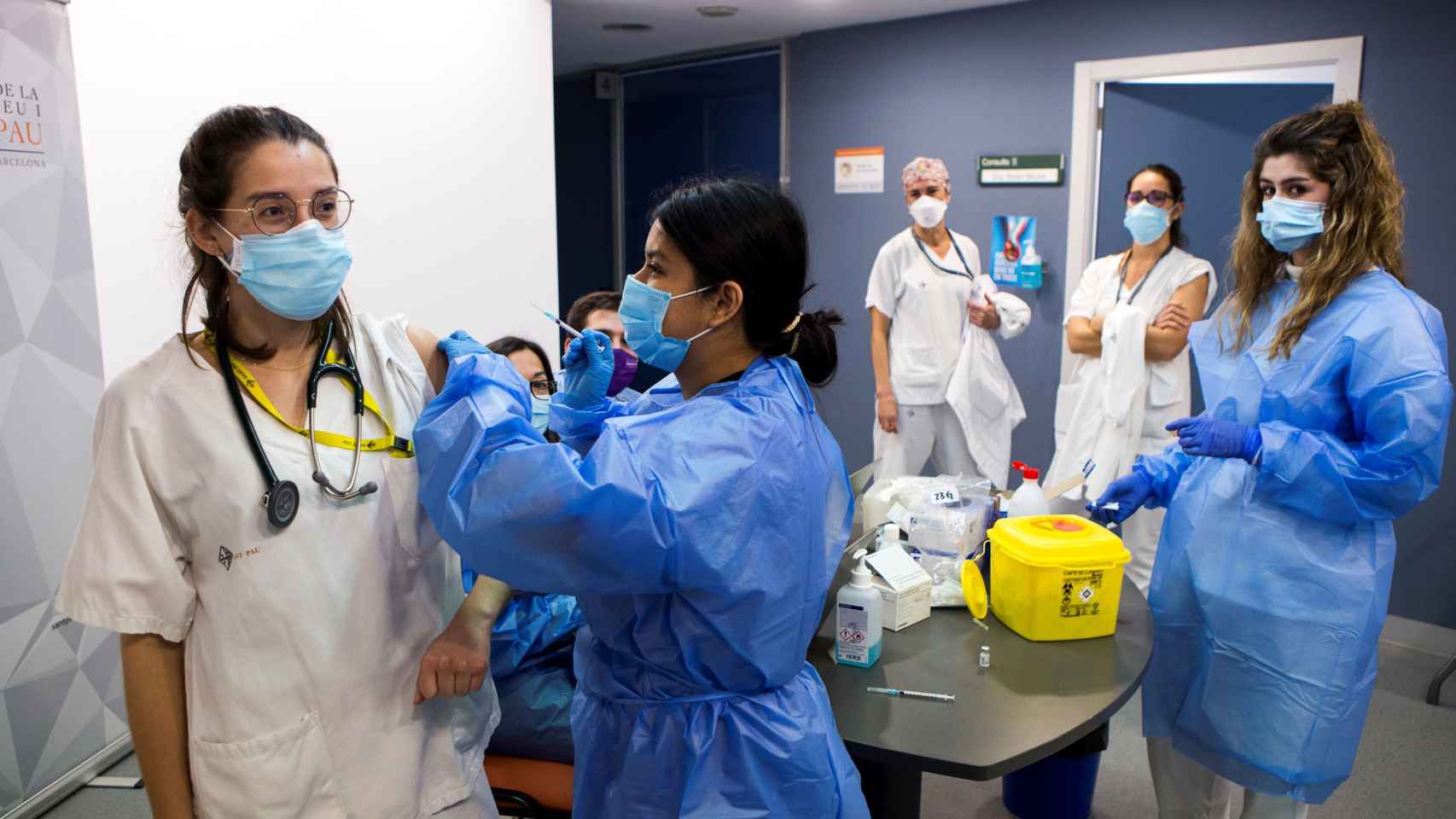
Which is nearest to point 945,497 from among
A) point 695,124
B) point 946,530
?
point 946,530

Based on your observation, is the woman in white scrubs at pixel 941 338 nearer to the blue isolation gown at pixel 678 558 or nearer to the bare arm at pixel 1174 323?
the bare arm at pixel 1174 323

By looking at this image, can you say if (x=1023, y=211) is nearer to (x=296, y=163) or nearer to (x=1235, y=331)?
(x=1235, y=331)

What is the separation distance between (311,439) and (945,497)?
4.31 feet

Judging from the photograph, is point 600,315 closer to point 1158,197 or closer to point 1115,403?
point 1115,403

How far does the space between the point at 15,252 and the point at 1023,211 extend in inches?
151

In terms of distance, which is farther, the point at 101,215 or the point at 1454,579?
the point at 1454,579

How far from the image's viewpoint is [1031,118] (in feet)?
14.9

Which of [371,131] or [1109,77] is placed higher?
[1109,77]

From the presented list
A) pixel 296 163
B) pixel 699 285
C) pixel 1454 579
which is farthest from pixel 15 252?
pixel 1454 579

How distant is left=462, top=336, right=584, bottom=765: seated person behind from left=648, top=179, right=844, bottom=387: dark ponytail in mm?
591

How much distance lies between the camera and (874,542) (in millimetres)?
2047

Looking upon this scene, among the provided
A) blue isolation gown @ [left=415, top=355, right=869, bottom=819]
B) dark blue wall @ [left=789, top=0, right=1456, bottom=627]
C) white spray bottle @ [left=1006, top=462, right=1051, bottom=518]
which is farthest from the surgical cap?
blue isolation gown @ [left=415, top=355, right=869, bottom=819]

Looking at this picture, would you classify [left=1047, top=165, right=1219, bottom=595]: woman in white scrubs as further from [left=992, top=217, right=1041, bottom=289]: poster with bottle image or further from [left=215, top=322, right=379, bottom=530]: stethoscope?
[left=215, top=322, right=379, bottom=530]: stethoscope

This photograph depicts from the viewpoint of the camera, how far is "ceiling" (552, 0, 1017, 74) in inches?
178
